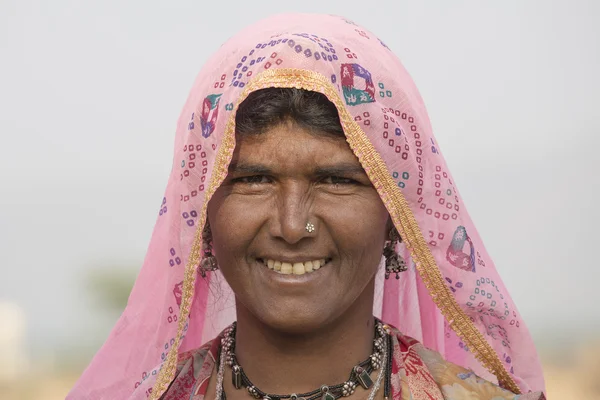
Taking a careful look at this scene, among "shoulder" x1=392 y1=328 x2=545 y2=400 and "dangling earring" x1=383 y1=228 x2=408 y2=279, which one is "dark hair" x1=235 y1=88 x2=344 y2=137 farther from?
"shoulder" x1=392 y1=328 x2=545 y2=400

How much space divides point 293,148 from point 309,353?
0.67 metres

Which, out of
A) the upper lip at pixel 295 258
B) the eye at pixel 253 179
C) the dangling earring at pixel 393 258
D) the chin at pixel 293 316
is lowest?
the chin at pixel 293 316

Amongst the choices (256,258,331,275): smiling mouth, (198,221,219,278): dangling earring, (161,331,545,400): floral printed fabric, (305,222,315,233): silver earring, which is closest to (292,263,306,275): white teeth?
(256,258,331,275): smiling mouth

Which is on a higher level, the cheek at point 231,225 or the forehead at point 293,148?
the forehead at point 293,148

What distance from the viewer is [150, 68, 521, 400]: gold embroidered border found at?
262 centimetres

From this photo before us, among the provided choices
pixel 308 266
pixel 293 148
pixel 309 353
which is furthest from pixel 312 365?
pixel 293 148

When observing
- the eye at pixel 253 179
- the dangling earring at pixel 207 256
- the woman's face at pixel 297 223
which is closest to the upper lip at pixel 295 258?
the woman's face at pixel 297 223

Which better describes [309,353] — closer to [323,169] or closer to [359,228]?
[359,228]

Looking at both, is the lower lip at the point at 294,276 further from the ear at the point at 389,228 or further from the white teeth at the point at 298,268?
the ear at the point at 389,228

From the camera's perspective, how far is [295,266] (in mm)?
2695

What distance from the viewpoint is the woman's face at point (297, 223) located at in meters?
2.66

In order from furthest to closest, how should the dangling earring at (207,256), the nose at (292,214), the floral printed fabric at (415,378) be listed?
1. the dangling earring at (207,256)
2. the floral printed fabric at (415,378)
3. the nose at (292,214)

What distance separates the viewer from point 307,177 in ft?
8.79

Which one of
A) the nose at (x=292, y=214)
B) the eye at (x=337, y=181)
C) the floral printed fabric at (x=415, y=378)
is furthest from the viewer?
the floral printed fabric at (x=415, y=378)
